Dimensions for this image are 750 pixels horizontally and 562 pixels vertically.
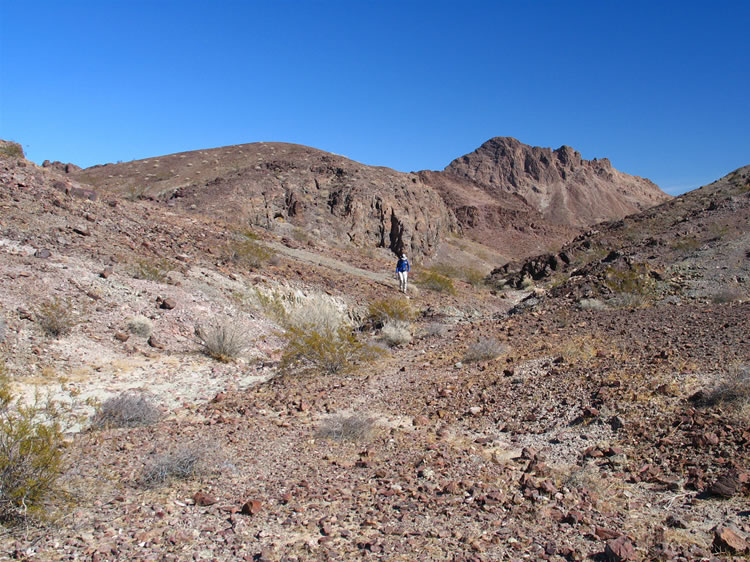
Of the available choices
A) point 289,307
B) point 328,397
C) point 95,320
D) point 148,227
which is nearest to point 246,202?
point 148,227

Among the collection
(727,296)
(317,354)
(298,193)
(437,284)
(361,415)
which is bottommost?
(361,415)

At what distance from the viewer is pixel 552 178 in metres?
93.9

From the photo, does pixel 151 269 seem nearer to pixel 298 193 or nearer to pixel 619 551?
pixel 619 551

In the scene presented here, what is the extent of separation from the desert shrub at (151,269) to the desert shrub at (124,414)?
19.4 ft

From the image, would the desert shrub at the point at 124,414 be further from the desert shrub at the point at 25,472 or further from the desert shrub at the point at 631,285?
the desert shrub at the point at 631,285

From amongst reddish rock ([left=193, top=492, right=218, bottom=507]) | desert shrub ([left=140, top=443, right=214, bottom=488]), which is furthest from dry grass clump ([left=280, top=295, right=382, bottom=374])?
reddish rock ([left=193, top=492, right=218, bottom=507])

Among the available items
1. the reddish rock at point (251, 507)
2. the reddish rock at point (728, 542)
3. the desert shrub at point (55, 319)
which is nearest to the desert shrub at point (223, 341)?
the desert shrub at point (55, 319)

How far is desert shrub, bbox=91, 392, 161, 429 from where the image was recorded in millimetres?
5777

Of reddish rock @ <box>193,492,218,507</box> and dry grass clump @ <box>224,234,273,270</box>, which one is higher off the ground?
dry grass clump @ <box>224,234,273,270</box>

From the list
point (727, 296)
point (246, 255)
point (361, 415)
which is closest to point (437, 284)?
point (246, 255)

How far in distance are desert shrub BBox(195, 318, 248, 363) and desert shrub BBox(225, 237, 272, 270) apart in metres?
4.80

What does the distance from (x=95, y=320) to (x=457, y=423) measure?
7.05m

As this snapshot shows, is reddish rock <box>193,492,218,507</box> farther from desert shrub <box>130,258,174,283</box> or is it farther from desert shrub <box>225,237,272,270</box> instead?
desert shrub <box>225,237,272,270</box>

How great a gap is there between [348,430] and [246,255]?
35.5ft
